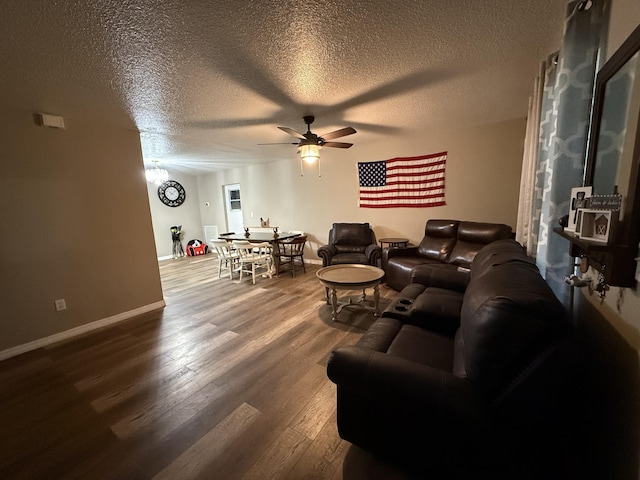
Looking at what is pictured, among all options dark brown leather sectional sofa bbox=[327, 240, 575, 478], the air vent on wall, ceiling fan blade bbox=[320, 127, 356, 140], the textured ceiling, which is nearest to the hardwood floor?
dark brown leather sectional sofa bbox=[327, 240, 575, 478]

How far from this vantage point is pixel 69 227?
2.76 metres

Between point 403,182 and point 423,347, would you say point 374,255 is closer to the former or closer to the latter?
point 403,182

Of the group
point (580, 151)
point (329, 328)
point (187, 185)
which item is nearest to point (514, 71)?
point (580, 151)

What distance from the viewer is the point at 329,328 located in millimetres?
2717

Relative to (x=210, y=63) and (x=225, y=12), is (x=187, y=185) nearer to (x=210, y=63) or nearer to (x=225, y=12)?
(x=210, y=63)

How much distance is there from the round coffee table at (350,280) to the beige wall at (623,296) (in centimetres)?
169

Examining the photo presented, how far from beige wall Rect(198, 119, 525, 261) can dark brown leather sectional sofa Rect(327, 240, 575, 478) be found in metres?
2.91

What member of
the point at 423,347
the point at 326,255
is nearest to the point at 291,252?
the point at 326,255

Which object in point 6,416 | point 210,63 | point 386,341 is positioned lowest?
point 6,416

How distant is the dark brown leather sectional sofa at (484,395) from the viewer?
2.84 feet

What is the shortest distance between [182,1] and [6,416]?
281 cm

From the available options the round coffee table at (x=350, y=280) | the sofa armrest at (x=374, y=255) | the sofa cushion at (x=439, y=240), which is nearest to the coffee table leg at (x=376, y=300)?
the round coffee table at (x=350, y=280)

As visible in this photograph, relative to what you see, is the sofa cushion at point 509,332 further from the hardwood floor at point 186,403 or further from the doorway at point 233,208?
the doorway at point 233,208

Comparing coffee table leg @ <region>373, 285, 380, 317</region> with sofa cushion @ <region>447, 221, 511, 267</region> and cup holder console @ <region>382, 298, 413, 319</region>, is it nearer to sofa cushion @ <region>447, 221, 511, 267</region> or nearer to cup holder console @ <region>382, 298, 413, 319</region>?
cup holder console @ <region>382, 298, 413, 319</region>
